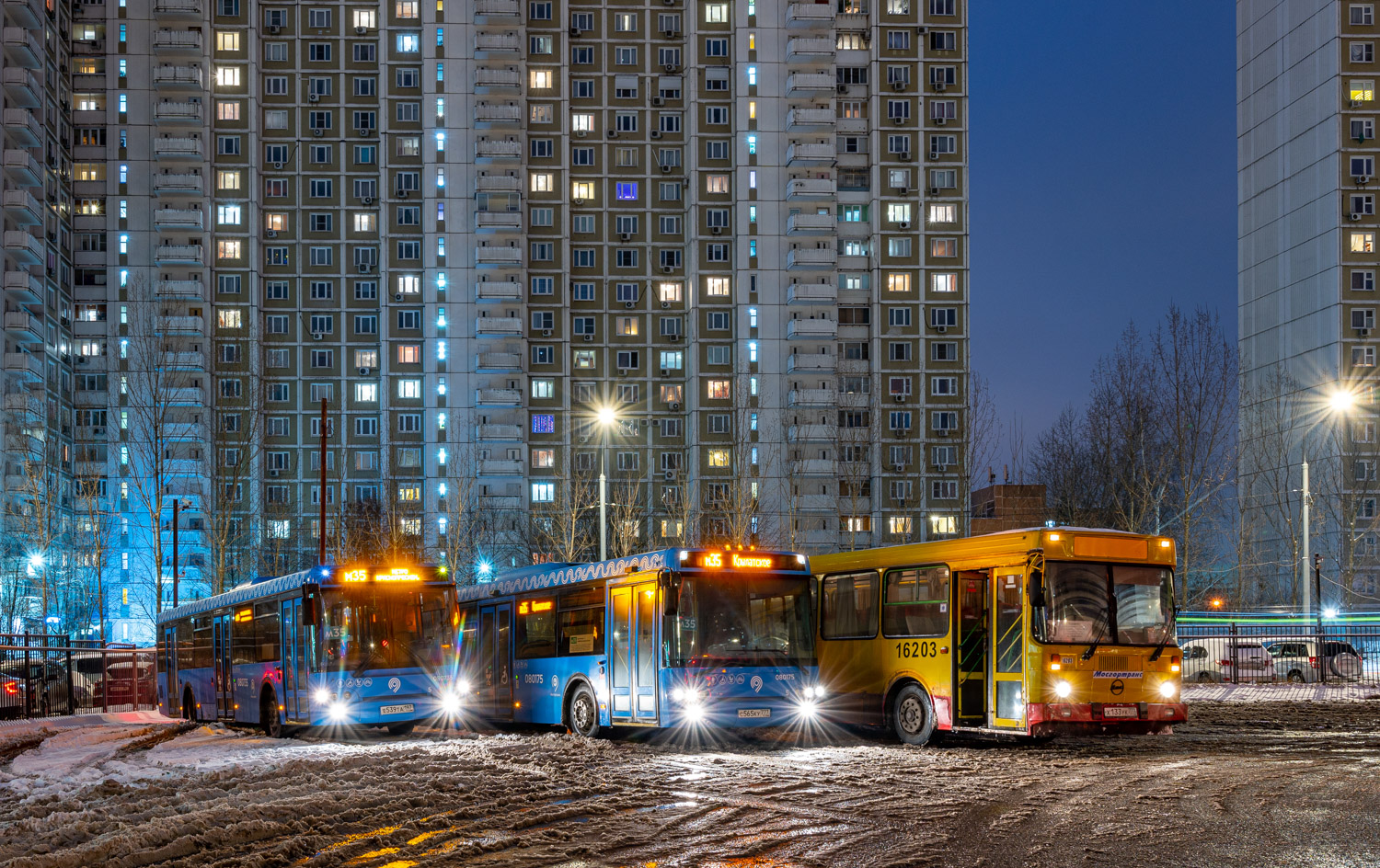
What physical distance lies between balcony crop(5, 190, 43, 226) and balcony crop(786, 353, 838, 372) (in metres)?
48.5

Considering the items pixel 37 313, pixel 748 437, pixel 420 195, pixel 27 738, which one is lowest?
pixel 27 738

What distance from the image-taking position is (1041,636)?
1784cm

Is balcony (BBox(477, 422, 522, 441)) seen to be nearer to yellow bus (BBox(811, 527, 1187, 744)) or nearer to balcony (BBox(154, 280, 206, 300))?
balcony (BBox(154, 280, 206, 300))

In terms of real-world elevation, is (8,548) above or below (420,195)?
below

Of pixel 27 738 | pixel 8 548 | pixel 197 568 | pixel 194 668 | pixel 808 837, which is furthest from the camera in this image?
pixel 197 568

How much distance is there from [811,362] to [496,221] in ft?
75.0

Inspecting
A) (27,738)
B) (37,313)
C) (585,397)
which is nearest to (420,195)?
(585,397)

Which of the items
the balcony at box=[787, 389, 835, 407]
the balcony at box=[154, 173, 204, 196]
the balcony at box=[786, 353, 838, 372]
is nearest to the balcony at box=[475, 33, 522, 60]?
the balcony at box=[154, 173, 204, 196]

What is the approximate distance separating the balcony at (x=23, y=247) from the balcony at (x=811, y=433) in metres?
48.2

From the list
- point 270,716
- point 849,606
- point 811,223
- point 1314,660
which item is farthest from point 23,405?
point 1314,660

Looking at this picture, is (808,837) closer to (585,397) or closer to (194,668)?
(194,668)

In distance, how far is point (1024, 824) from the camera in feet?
38.0

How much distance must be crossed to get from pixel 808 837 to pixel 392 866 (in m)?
3.43

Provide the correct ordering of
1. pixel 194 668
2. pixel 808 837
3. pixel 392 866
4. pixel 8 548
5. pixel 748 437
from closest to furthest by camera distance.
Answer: pixel 392 866 < pixel 808 837 < pixel 194 668 < pixel 8 548 < pixel 748 437
